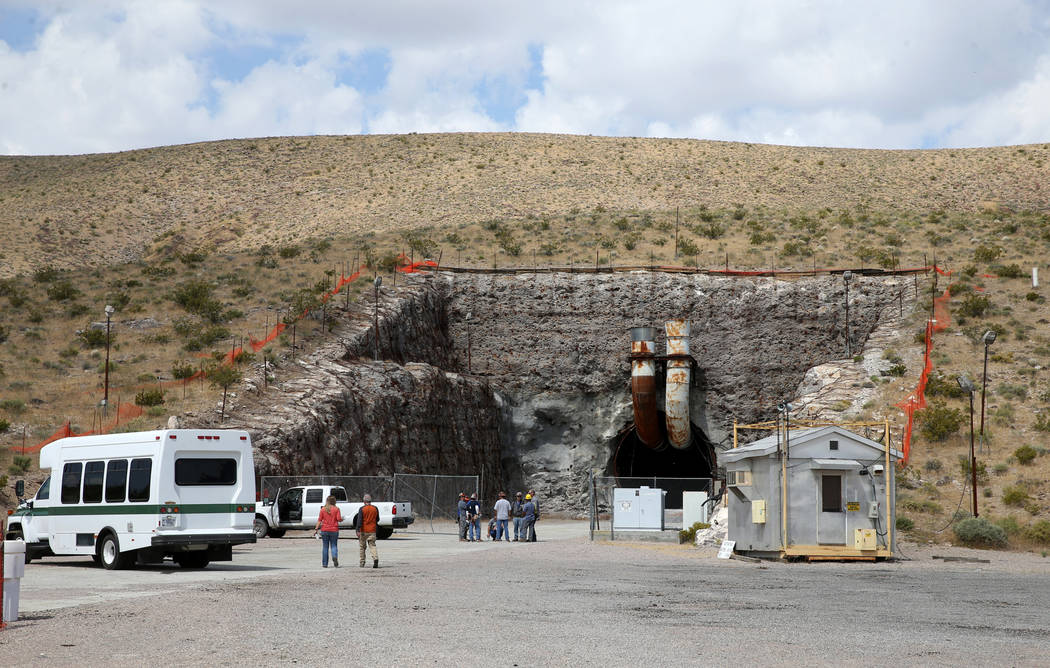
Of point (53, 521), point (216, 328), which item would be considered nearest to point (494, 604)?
point (53, 521)

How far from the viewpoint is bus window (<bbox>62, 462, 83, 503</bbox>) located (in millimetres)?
22797

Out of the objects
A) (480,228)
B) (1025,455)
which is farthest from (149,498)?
(480,228)

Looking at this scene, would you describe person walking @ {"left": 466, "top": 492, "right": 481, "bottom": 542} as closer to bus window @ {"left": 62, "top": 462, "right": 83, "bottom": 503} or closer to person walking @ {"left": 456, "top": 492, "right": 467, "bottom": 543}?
person walking @ {"left": 456, "top": 492, "right": 467, "bottom": 543}

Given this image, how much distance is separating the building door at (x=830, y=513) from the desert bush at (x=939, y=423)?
13.0m

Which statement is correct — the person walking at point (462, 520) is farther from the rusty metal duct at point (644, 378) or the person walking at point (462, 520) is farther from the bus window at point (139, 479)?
the rusty metal duct at point (644, 378)

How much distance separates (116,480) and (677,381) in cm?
3141

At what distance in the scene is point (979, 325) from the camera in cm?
4809

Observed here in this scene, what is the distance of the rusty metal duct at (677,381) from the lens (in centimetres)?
4953

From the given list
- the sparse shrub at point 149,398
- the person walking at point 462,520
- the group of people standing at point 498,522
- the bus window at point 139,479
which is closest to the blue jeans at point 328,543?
the bus window at point 139,479

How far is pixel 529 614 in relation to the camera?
49.0 feet

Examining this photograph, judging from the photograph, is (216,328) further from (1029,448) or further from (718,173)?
(718,173)

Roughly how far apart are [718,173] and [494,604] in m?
86.2

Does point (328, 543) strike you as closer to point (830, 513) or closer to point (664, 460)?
point (830, 513)

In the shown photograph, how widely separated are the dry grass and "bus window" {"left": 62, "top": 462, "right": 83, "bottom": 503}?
11.4 meters
